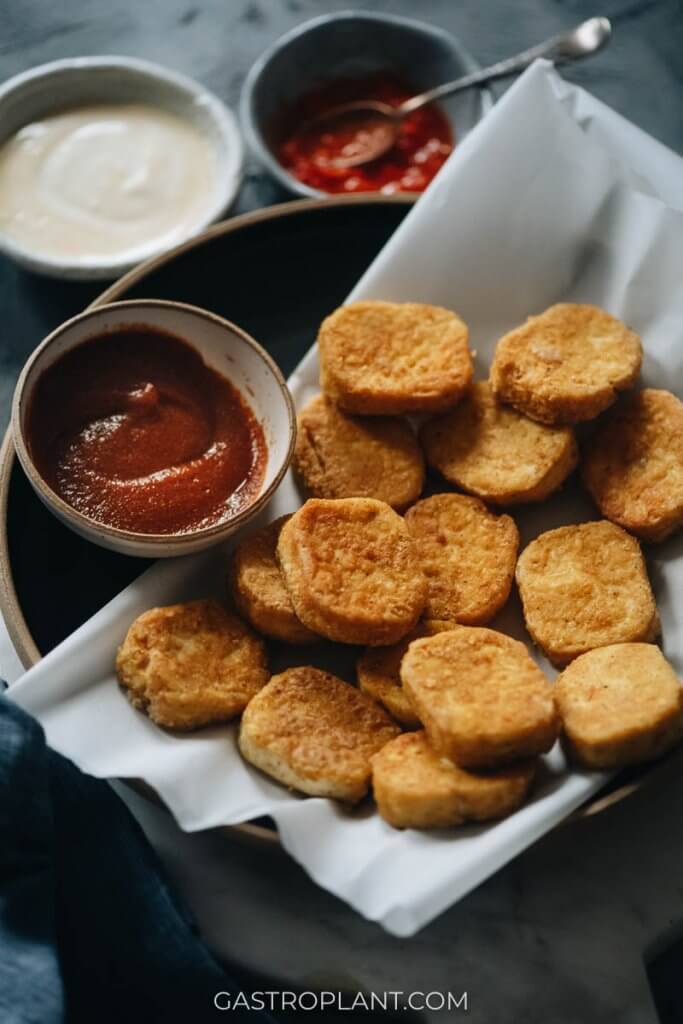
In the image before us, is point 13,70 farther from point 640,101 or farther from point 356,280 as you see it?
point 640,101

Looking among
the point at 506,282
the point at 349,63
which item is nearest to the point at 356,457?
the point at 506,282

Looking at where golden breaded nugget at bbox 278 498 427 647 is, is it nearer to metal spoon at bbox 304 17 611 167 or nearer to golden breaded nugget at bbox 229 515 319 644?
golden breaded nugget at bbox 229 515 319 644

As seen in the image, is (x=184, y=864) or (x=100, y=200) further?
(x=100, y=200)

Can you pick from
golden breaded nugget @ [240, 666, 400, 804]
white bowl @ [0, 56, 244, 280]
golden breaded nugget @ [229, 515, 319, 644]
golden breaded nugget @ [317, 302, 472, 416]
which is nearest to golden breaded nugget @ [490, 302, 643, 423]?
golden breaded nugget @ [317, 302, 472, 416]

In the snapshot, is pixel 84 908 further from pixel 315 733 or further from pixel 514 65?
pixel 514 65

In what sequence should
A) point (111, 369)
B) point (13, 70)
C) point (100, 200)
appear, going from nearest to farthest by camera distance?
1. point (111, 369)
2. point (100, 200)
3. point (13, 70)

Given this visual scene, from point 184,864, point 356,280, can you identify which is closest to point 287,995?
point 184,864
